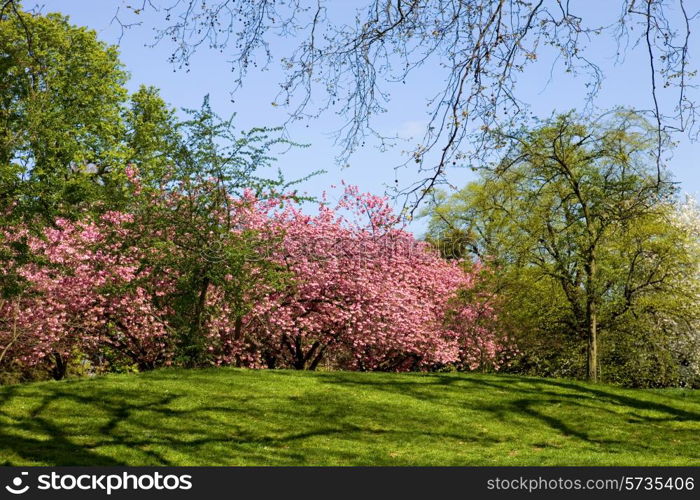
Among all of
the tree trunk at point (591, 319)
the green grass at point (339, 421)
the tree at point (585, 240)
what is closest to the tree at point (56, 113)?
the green grass at point (339, 421)

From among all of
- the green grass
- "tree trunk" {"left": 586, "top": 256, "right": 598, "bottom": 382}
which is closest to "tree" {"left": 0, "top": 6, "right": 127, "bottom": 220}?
the green grass

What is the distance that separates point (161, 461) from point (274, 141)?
10.5 m

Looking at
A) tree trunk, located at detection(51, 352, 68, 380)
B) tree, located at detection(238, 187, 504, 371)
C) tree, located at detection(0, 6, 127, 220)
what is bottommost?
tree trunk, located at detection(51, 352, 68, 380)

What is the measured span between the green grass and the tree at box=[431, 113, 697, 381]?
11.6ft

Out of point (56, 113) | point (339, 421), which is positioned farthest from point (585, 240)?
point (56, 113)

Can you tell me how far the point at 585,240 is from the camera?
70.0 feet

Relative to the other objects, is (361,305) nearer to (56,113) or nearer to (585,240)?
(585,240)

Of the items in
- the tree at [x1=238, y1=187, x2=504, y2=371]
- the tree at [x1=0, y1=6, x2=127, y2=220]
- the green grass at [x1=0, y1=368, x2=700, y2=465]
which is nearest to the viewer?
the green grass at [x1=0, y1=368, x2=700, y2=465]

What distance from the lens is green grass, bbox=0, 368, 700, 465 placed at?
12203 mm

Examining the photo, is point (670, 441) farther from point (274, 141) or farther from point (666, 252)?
point (274, 141)

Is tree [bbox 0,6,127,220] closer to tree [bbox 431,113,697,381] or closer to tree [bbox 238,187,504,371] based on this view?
tree [bbox 238,187,504,371]

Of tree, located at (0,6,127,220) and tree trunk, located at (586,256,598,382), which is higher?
tree, located at (0,6,127,220)
